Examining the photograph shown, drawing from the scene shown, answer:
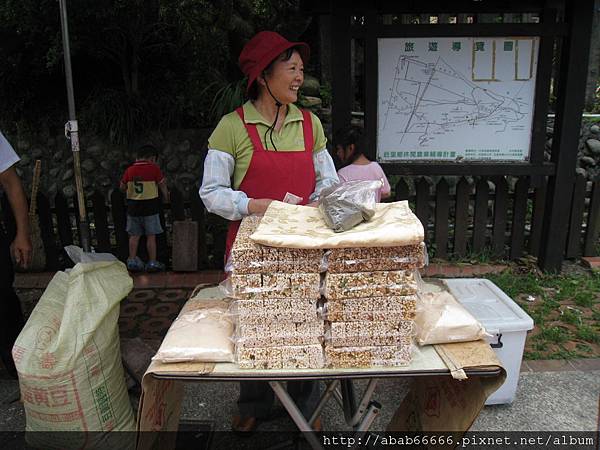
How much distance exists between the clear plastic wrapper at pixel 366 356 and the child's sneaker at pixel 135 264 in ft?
12.4

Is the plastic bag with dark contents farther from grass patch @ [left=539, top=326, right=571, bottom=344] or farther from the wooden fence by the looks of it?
the wooden fence

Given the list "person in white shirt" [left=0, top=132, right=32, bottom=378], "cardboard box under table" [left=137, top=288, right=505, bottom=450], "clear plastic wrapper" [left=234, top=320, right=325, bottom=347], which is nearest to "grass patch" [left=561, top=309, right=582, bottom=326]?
"cardboard box under table" [left=137, top=288, right=505, bottom=450]

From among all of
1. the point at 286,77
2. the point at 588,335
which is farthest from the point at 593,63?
the point at 286,77

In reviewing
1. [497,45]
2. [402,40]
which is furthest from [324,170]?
[497,45]

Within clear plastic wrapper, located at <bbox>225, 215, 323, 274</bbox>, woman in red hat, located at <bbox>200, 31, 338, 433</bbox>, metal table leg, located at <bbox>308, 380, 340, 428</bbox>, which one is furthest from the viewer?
woman in red hat, located at <bbox>200, 31, 338, 433</bbox>

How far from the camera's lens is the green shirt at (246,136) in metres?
2.14

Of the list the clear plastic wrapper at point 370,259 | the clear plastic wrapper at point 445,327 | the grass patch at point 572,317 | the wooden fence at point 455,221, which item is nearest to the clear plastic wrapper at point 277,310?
the clear plastic wrapper at point 370,259

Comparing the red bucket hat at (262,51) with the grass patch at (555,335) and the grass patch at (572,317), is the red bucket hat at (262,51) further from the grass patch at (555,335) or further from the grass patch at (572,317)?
the grass patch at (572,317)

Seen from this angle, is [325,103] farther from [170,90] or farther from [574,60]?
[574,60]

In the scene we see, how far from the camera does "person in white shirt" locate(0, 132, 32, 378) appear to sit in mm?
2705

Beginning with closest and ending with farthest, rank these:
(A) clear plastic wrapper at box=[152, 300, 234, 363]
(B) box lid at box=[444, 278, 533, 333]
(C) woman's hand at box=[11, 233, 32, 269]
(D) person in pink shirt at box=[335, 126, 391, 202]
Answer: (A) clear plastic wrapper at box=[152, 300, 234, 363] → (B) box lid at box=[444, 278, 533, 333] → (C) woman's hand at box=[11, 233, 32, 269] → (D) person in pink shirt at box=[335, 126, 391, 202]

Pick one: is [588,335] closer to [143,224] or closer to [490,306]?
[490,306]

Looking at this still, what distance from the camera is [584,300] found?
13.4 feet

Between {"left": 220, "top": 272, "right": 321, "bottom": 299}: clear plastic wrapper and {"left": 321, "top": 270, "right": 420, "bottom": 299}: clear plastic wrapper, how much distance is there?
56 millimetres
